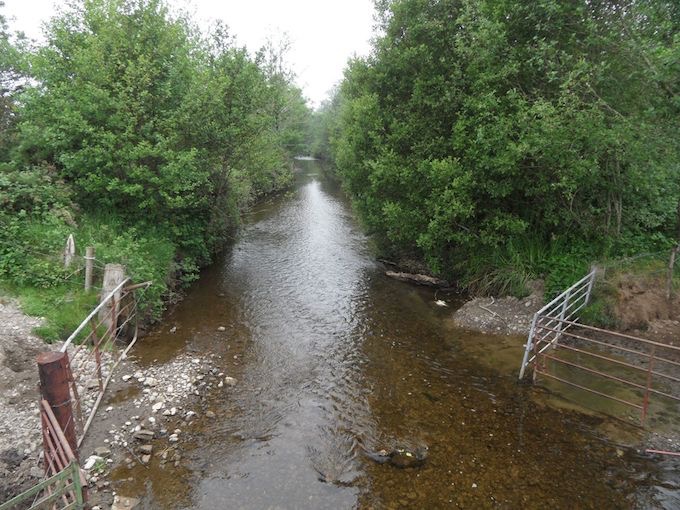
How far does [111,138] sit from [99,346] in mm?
6332

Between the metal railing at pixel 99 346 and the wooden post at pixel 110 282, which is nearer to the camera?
the metal railing at pixel 99 346

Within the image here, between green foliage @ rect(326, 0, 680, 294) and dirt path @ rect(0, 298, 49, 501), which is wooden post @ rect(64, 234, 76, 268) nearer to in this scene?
dirt path @ rect(0, 298, 49, 501)

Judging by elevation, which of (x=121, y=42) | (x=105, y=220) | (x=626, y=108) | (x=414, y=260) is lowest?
(x=414, y=260)

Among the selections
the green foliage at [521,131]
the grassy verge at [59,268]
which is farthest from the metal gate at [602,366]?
the grassy verge at [59,268]

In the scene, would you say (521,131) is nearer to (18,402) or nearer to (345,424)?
(345,424)

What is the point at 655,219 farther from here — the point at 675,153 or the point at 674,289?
the point at 675,153

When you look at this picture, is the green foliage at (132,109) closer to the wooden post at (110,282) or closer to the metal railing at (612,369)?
the wooden post at (110,282)

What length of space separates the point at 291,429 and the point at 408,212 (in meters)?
9.00

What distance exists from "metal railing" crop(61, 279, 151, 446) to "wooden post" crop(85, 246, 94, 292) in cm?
81

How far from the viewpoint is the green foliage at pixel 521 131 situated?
9891mm

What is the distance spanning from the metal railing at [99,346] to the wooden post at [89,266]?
0.81 m

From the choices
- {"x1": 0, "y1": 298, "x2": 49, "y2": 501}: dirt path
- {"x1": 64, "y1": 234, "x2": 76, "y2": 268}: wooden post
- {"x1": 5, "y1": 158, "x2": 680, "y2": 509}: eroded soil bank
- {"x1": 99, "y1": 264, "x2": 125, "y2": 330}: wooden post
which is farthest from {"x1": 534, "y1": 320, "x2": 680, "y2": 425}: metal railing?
{"x1": 64, "y1": 234, "x2": 76, "y2": 268}: wooden post

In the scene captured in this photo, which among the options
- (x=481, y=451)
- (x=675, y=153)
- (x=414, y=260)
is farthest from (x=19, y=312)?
(x=675, y=153)

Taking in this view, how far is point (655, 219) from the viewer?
1242 cm
